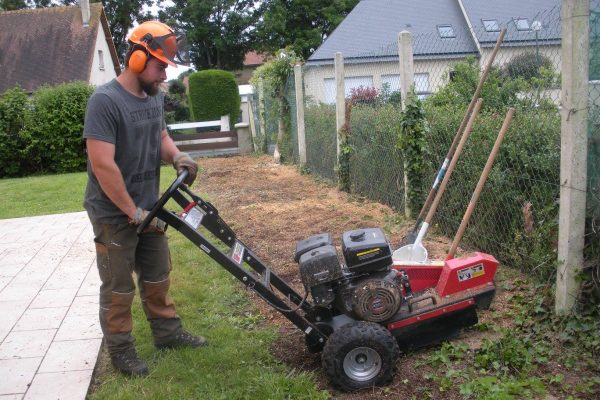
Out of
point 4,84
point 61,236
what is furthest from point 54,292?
point 4,84

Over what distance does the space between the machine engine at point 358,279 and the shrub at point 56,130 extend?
Result: 14.5m

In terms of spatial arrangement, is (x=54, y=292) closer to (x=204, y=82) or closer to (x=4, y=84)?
(x=204, y=82)

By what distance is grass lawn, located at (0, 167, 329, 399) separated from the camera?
3.31 meters

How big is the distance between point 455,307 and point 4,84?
27842mm

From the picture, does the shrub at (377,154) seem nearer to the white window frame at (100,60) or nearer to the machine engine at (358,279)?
the machine engine at (358,279)

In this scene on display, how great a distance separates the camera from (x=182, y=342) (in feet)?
13.0

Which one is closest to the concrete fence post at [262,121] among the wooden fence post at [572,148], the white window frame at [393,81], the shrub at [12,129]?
the shrub at [12,129]

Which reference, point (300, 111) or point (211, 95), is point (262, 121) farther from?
point (211, 95)

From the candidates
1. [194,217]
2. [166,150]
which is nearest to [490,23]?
[166,150]

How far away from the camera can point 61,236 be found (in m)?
7.71

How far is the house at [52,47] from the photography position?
2662cm

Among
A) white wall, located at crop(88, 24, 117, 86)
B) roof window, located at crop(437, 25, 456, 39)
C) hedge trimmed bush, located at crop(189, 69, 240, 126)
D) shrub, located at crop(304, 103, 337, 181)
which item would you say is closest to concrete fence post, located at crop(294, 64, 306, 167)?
shrub, located at crop(304, 103, 337, 181)

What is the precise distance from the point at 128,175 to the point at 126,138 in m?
0.23

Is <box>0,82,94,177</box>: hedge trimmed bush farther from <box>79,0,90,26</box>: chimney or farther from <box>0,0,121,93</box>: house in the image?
<box>79,0,90,26</box>: chimney
